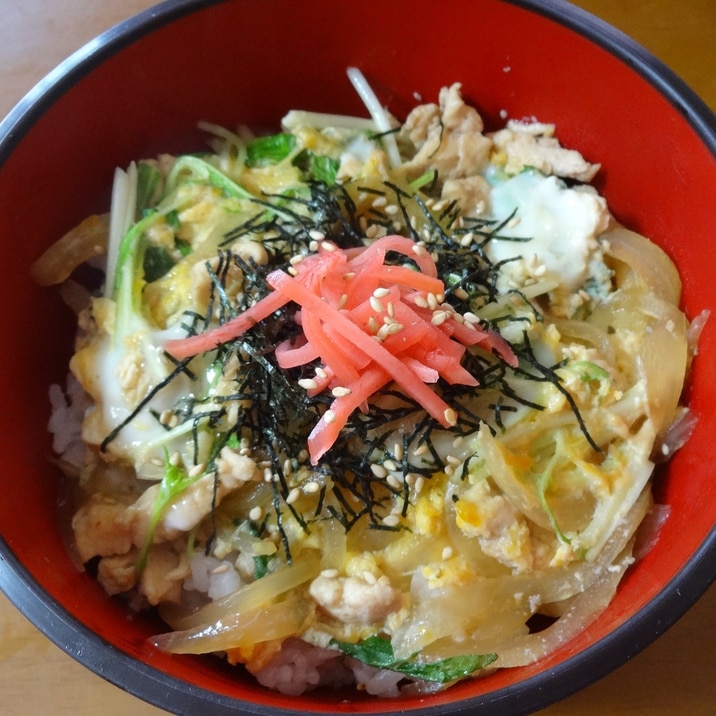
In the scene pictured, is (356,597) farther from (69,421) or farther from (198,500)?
(69,421)

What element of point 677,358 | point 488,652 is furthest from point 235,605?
point 677,358

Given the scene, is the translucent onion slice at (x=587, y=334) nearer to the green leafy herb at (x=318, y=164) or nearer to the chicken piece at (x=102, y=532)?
the green leafy herb at (x=318, y=164)

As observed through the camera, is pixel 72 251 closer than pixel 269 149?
Yes

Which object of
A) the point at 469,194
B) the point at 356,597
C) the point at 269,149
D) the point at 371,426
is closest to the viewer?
the point at 356,597

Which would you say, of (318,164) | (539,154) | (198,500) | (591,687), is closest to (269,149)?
(318,164)

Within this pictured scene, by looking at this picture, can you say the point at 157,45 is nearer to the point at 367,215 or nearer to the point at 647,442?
the point at 367,215

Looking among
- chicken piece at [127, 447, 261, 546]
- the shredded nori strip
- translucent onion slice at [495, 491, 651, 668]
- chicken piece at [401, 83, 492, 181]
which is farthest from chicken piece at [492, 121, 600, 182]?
chicken piece at [127, 447, 261, 546]

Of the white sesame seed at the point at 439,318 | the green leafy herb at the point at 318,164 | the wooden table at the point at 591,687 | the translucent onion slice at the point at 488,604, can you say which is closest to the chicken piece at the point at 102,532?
the wooden table at the point at 591,687
